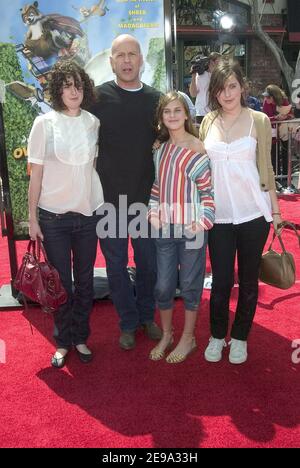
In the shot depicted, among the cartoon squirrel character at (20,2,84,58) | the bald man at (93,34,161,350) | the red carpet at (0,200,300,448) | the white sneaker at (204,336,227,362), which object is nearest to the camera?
the red carpet at (0,200,300,448)

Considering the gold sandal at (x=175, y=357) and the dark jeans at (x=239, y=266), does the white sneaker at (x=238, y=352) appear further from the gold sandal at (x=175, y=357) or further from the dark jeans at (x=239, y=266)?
the gold sandal at (x=175, y=357)

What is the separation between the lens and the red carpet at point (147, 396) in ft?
7.53

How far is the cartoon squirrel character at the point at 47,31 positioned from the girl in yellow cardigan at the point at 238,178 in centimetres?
159

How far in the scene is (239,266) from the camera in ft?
9.48

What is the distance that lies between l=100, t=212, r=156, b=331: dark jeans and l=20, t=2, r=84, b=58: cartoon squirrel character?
66.1 inches

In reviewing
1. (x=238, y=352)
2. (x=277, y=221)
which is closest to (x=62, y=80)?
(x=277, y=221)

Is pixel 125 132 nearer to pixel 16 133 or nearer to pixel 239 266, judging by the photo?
pixel 239 266

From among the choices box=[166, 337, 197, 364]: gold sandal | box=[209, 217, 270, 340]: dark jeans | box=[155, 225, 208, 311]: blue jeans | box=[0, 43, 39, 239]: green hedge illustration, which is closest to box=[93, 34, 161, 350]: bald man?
box=[155, 225, 208, 311]: blue jeans

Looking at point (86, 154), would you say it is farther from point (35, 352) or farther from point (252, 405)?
point (252, 405)

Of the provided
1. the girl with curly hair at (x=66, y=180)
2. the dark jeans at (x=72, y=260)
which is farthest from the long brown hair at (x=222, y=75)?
the dark jeans at (x=72, y=260)

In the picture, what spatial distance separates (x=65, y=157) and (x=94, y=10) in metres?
1.67

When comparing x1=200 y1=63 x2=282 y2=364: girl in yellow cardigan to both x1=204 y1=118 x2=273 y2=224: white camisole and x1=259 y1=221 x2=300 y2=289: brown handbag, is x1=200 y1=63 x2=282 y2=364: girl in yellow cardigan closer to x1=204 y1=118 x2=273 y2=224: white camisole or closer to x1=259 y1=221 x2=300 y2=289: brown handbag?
x1=204 y1=118 x2=273 y2=224: white camisole

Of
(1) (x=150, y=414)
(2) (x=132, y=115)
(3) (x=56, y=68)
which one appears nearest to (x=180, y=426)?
(1) (x=150, y=414)

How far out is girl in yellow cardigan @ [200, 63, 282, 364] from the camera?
2678 mm
